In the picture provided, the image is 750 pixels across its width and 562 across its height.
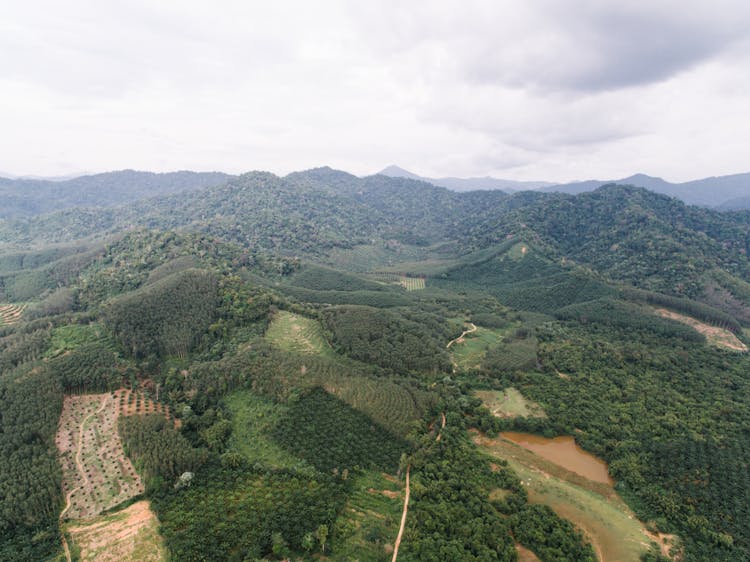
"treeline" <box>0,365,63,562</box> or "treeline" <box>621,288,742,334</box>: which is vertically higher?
"treeline" <box>621,288,742,334</box>

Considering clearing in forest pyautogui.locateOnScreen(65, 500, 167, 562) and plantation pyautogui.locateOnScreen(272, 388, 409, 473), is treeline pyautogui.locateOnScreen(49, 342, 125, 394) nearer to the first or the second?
clearing in forest pyautogui.locateOnScreen(65, 500, 167, 562)

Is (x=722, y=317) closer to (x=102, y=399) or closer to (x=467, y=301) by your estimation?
(x=467, y=301)

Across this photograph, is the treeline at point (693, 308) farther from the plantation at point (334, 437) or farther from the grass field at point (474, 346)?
the plantation at point (334, 437)

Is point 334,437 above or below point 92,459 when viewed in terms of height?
below

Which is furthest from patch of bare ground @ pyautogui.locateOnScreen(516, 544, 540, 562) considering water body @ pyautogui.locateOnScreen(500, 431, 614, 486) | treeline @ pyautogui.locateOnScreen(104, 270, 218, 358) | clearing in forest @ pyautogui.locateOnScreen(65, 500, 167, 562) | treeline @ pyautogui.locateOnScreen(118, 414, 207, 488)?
treeline @ pyautogui.locateOnScreen(104, 270, 218, 358)

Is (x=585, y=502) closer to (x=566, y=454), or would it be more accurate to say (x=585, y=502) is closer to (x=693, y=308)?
(x=566, y=454)

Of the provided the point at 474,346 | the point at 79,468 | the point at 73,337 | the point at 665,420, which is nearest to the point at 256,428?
the point at 79,468
